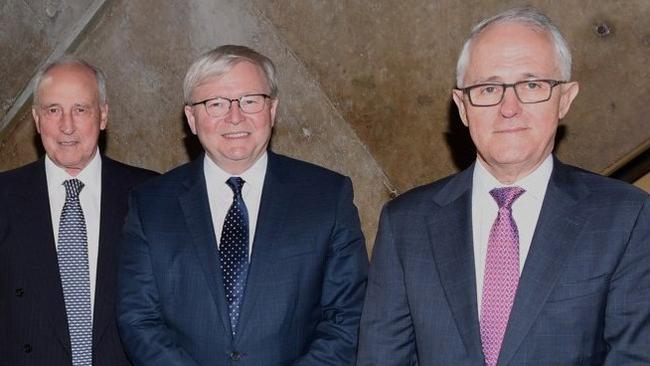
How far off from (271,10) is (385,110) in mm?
697

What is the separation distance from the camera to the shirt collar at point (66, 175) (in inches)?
124

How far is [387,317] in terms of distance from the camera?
2.49 m

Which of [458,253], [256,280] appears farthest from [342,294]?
[458,253]

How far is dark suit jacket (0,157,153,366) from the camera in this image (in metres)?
3.00

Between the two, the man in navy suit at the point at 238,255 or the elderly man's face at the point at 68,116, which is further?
the elderly man's face at the point at 68,116

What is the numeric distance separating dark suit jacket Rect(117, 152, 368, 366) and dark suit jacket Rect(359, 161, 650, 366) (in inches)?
13.0

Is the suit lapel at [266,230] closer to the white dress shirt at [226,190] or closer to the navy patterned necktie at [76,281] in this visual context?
the white dress shirt at [226,190]

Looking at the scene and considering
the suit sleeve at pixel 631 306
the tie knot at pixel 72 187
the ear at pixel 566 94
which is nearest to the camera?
the suit sleeve at pixel 631 306

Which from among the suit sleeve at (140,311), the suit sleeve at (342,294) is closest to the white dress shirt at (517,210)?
the suit sleeve at (342,294)

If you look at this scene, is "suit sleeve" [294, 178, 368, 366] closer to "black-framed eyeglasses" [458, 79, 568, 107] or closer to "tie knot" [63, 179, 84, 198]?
"black-framed eyeglasses" [458, 79, 568, 107]

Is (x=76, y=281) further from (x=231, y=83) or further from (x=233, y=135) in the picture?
(x=231, y=83)

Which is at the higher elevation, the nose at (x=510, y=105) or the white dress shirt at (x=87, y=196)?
the nose at (x=510, y=105)

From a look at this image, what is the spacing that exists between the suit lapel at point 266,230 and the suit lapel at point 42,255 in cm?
65

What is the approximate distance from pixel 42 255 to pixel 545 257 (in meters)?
1.65
